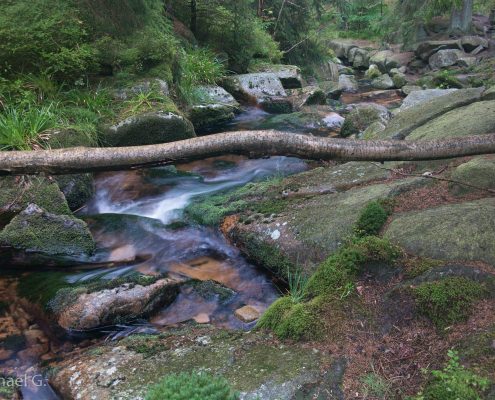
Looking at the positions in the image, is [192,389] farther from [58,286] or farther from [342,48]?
[342,48]

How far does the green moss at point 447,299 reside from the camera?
319cm

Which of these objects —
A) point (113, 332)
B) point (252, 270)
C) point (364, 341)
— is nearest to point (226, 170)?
point (252, 270)

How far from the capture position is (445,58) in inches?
860

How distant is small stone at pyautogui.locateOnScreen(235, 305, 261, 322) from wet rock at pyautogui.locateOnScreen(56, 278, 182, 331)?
32.1 inches

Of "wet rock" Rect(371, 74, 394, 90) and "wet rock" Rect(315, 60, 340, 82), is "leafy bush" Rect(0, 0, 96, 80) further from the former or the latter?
"wet rock" Rect(371, 74, 394, 90)

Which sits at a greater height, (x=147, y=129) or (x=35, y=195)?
(x=147, y=129)

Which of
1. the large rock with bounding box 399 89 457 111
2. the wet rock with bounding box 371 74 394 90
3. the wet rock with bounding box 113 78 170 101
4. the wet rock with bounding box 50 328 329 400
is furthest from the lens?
the wet rock with bounding box 371 74 394 90

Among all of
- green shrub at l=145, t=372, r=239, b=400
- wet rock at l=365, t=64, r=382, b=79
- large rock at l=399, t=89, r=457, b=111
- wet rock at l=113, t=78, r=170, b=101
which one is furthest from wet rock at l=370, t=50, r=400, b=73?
green shrub at l=145, t=372, r=239, b=400

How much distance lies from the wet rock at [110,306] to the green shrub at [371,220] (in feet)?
7.20

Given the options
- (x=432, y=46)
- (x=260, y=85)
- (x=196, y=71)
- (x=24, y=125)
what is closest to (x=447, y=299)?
(x=24, y=125)

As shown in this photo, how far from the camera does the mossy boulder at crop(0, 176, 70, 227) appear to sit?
6.12m

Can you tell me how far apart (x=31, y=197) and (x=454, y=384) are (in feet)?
18.3

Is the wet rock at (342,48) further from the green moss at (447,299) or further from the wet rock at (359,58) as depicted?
the green moss at (447,299)

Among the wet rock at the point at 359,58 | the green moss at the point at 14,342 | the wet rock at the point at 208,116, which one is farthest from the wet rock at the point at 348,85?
the green moss at the point at 14,342
